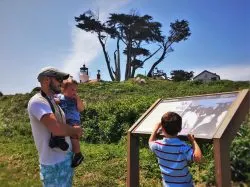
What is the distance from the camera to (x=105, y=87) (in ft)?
80.8

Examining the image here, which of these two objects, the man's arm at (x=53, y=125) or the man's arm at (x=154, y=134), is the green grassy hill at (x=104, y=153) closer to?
the man's arm at (x=154, y=134)

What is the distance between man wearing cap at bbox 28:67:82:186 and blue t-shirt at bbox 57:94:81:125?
1.41 ft

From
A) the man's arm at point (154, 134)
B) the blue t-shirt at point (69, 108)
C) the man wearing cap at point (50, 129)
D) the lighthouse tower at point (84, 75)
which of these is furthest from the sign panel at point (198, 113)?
the lighthouse tower at point (84, 75)

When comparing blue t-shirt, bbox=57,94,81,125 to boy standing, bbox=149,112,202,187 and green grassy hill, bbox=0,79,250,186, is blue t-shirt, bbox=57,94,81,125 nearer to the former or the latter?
boy standing, bbox=149,112,202,187

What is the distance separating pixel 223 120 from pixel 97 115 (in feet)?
30.2

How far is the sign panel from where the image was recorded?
3.96 metres

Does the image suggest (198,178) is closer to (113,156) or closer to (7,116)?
(113,156)

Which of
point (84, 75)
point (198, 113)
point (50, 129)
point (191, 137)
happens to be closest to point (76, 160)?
point (50, 129)

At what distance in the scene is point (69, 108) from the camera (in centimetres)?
475

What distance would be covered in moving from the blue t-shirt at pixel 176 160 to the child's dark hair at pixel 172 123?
0.09 meters

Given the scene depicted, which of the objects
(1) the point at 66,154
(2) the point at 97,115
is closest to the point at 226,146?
(1) the point at 66,154

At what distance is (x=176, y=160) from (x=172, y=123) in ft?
1.13

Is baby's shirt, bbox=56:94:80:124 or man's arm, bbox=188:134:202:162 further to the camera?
baby's shirt, bbox=56:94:80:124

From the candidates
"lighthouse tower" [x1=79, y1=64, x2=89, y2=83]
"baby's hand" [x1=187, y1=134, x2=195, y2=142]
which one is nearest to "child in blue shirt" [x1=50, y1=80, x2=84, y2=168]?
"baby's hand" [x1=187, y1=134, x2=195, y2=142]
